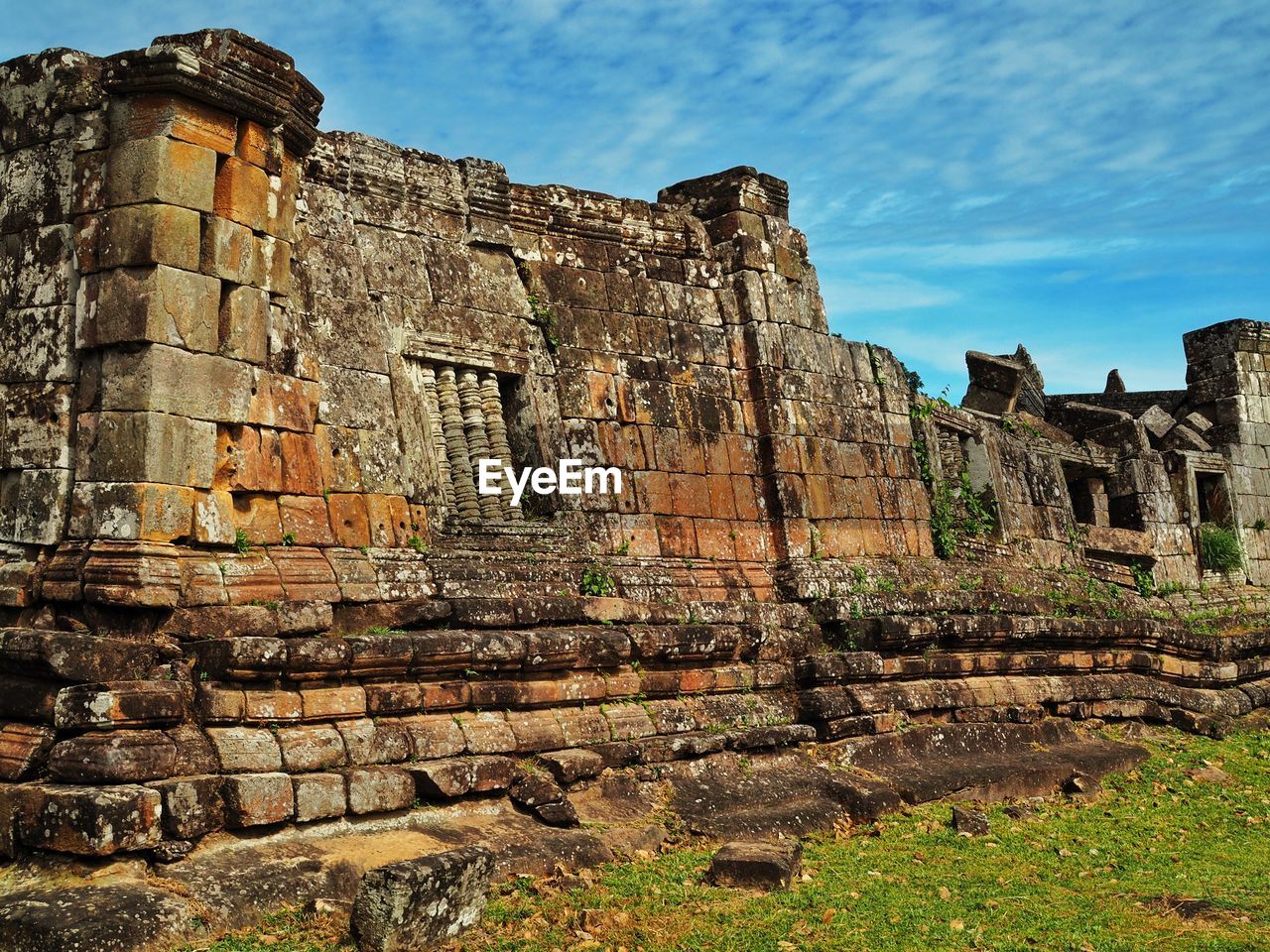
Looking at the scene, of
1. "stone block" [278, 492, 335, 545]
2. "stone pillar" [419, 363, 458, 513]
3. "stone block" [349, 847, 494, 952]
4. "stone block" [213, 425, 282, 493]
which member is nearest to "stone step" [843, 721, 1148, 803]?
"stone pillar" [419, 363, 458, 513]

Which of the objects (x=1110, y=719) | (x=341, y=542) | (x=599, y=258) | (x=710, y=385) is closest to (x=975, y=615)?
(x=1110, y=719)

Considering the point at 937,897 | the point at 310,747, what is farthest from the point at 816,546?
the point at 310,747

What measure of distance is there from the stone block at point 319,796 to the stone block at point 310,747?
0.11 meters

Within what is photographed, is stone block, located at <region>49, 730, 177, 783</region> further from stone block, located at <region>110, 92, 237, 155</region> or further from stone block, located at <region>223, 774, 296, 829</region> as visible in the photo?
stone block, located at <region>110, 92, 237, 155</region>

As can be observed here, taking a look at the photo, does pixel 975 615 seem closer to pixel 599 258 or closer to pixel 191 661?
pixel 599 258

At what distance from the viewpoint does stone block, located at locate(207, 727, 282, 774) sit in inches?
328

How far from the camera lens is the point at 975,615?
14.8m

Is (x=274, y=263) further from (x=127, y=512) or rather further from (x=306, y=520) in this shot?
(x=127, y=512)

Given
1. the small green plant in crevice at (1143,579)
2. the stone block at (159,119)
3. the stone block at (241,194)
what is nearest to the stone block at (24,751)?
the stone block at (241,194)

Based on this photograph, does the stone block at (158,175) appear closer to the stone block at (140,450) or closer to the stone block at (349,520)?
the stone block at (140,450)

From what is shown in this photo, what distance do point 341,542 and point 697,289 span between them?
17.8 feet

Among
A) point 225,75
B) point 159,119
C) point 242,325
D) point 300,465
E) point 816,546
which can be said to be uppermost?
point 225,75

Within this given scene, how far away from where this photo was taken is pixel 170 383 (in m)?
8.98

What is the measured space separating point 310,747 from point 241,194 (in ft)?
12.9
